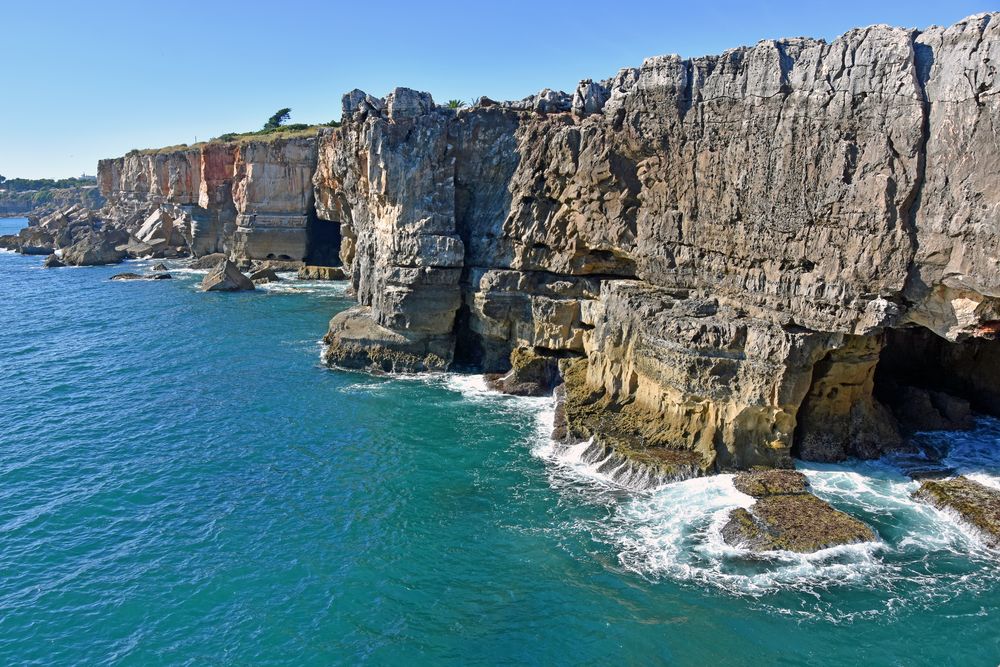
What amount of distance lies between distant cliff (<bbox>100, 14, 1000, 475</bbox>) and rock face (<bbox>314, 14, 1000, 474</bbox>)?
91mm

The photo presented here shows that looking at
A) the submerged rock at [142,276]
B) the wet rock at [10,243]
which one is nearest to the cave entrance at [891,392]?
the submerged rock at [142,276]

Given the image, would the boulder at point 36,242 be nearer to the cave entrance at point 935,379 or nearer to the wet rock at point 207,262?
the wet rock at point 207,262

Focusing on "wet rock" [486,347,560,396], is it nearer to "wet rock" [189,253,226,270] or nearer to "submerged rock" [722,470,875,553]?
"submerged rock" [722,470,875,553]

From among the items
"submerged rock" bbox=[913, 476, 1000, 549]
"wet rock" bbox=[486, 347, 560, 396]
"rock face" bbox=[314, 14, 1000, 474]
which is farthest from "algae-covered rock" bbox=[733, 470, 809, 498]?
"wet rock" bbox=[486, 347, 560, 396]

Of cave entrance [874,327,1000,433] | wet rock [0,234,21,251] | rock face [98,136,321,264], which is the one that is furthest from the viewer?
wet rock [0,234,21,251]

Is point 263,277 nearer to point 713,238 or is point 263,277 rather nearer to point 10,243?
point 713,238

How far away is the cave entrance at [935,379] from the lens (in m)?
31.2

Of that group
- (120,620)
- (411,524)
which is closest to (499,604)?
(411,524)

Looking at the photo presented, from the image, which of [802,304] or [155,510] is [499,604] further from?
[802,304]

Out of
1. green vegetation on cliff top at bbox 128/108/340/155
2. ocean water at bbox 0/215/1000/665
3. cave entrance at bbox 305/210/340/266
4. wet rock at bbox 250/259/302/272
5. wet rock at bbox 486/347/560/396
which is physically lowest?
ocean water at bbox 0/215/1000/665

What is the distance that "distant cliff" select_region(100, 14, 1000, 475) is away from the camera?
24.2 metres

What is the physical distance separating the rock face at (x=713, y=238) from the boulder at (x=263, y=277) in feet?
120

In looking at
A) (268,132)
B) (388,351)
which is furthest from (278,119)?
(388,351)

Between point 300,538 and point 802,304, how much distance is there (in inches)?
838
